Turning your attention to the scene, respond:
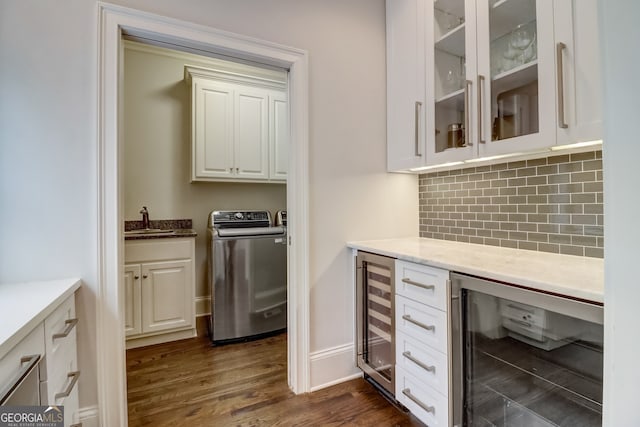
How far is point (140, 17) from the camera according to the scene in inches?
57.1

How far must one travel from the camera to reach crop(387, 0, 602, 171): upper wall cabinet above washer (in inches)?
45.2

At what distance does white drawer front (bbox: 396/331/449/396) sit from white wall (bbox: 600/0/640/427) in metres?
0.85

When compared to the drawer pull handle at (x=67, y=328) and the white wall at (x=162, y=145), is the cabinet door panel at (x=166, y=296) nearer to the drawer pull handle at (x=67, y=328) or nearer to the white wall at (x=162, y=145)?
the white wall at (x=162, y=145)

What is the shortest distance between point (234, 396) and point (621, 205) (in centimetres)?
201

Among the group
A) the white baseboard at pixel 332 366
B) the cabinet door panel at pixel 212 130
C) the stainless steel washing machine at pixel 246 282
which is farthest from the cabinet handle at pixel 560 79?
the cabinet door panel at pixel 212 130

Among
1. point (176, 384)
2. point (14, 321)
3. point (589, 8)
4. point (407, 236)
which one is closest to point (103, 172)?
point (14, 321)

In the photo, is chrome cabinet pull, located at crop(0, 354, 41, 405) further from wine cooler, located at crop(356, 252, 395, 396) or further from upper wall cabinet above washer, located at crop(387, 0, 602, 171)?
upper wall cabinet above washer, located at crop(387, 0, 602, 171)

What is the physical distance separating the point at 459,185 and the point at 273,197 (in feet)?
6.85

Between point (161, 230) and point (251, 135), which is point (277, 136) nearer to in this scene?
point (251, 135)

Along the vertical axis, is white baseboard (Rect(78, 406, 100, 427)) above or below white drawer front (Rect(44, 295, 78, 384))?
below

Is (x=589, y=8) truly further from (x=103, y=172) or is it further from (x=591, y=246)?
(x=103, y=172)

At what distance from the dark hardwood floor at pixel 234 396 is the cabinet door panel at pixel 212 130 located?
1.64 m

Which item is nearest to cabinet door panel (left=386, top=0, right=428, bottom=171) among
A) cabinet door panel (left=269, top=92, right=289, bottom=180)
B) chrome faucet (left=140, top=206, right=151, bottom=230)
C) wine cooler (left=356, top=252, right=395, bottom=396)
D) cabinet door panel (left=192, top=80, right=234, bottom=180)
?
wine cooler (left=356, top=252, right=395, bottom=396)

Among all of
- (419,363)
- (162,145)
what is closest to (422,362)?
(419,363)
